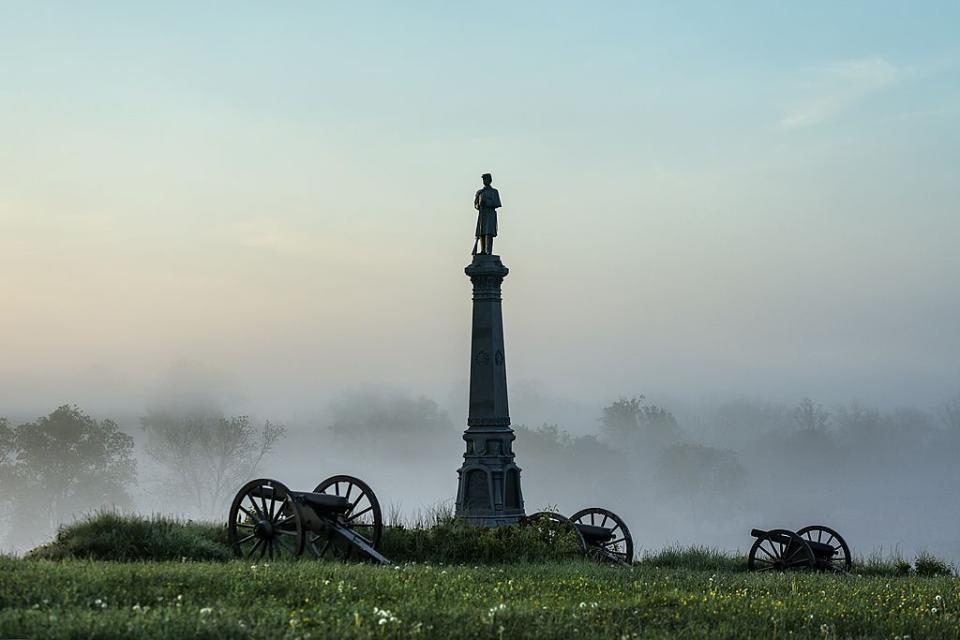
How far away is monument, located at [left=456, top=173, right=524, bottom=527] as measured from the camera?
22.0 meters

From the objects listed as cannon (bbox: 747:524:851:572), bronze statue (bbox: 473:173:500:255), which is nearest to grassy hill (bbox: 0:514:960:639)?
cannon (bbox: 747:524:851:572)

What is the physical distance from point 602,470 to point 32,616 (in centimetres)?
8366

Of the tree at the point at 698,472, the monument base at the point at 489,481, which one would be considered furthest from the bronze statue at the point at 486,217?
the tree at the point at 698,472

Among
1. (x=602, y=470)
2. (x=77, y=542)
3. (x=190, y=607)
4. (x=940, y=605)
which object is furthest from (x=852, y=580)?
(x=602, y=470)

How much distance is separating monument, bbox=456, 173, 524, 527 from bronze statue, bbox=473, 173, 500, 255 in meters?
0.40

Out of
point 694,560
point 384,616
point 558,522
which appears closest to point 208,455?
point 558,522

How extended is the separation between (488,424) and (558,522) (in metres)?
3.53

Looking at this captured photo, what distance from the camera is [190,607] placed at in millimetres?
8898

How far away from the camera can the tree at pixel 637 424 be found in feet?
303

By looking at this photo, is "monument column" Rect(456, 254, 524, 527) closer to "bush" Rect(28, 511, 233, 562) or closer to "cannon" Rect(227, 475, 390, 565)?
"cannon" Rect(227, 475, 390, 565)

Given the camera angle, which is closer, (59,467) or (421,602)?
(421,602)

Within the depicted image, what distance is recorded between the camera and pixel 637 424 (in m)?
92.8

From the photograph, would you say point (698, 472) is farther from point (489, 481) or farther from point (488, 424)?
point (489, 481)

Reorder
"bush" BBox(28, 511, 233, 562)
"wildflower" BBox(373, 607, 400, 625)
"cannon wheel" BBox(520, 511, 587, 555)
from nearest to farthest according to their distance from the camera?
"wildflower" BBox(373, 607, 400, 625)
"bush" BBox(28, 511, 233, 562)
"cannon wheel" BBox(520, 511, 587, 555)
